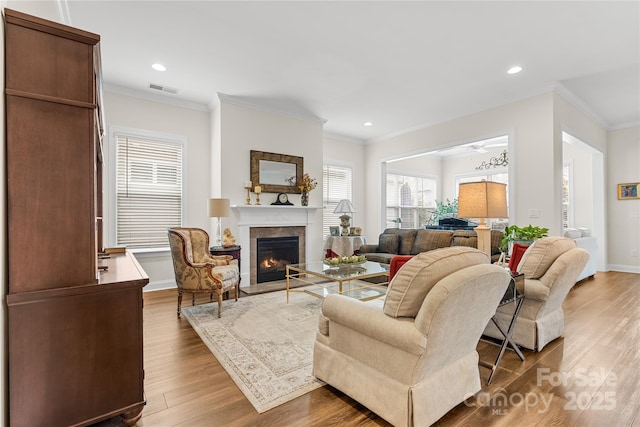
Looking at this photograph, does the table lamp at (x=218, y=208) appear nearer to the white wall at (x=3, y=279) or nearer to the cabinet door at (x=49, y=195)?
the cabinet door at (x=49, y=195)

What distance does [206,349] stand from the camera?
101 inches

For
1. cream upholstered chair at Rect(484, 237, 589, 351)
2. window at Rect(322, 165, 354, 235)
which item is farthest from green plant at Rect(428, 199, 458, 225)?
cream upholstered chair at Rect(484, 237, 589, 351)

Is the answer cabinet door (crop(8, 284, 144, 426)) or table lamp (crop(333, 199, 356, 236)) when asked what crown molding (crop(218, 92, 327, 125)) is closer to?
table lamp (crop(333, 199, 356, 236))

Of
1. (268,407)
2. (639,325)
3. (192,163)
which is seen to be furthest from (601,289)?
(192,163)

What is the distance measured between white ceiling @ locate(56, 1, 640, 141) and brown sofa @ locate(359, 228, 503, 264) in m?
2.07

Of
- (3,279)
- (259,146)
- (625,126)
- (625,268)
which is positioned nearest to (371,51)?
(259,146)

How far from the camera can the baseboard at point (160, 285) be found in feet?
14.8

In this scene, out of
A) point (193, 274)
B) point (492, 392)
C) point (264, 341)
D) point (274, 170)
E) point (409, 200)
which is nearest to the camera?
point (492, 392)

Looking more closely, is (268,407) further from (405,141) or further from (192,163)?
(405,141)

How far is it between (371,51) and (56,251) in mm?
3274

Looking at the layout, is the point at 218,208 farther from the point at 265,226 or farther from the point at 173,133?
the point at 173,133

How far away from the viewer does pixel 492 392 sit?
75.7 inches

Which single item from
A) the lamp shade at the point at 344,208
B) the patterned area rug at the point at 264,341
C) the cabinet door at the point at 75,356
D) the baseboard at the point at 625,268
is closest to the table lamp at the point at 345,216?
the lamp shade at the point at 344,208

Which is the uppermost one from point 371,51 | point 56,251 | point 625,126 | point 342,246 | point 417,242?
point 371,51
